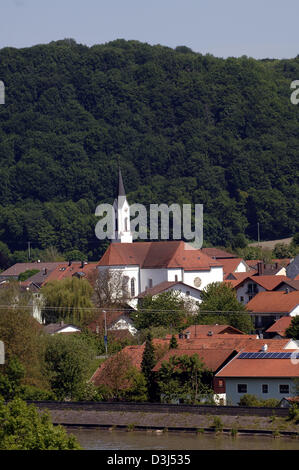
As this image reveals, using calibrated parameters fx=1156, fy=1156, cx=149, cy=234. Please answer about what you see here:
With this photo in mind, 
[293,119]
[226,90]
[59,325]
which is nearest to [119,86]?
[226,90]

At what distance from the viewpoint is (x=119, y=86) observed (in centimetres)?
16862

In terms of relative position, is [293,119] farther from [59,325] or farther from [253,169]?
[59,325]

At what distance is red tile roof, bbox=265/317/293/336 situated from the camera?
4535cm

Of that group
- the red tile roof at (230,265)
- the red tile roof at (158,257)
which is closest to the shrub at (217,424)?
the red tile roof at (158,257)

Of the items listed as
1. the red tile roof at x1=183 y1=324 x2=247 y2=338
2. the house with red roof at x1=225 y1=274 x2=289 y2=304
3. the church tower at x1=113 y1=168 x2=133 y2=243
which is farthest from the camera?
the church tower at x1=113 y1=168 x2=133 y2=243

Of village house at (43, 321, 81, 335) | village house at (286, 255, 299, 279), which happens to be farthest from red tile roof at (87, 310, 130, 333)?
village house at (286, 255, 299, 279)

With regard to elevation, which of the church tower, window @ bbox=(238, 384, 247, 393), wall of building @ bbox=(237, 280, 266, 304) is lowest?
window @ bbox=(238, 384, 247, 393)

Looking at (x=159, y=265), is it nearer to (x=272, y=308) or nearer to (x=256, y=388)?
(x=272, y=308)

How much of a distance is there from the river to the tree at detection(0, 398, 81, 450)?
682 cm

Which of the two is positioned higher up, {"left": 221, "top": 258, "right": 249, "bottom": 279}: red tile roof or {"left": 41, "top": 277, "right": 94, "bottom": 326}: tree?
{"left": 221, "top": 258, "right": 249, "bottom": 279}: red tile roof

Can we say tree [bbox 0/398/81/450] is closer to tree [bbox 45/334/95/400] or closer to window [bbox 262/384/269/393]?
window [bbox 262/384/269/393]

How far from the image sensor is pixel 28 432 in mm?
21781

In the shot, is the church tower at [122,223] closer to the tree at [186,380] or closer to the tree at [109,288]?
the tree at [109,288]

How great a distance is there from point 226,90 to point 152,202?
36857 millimetres
